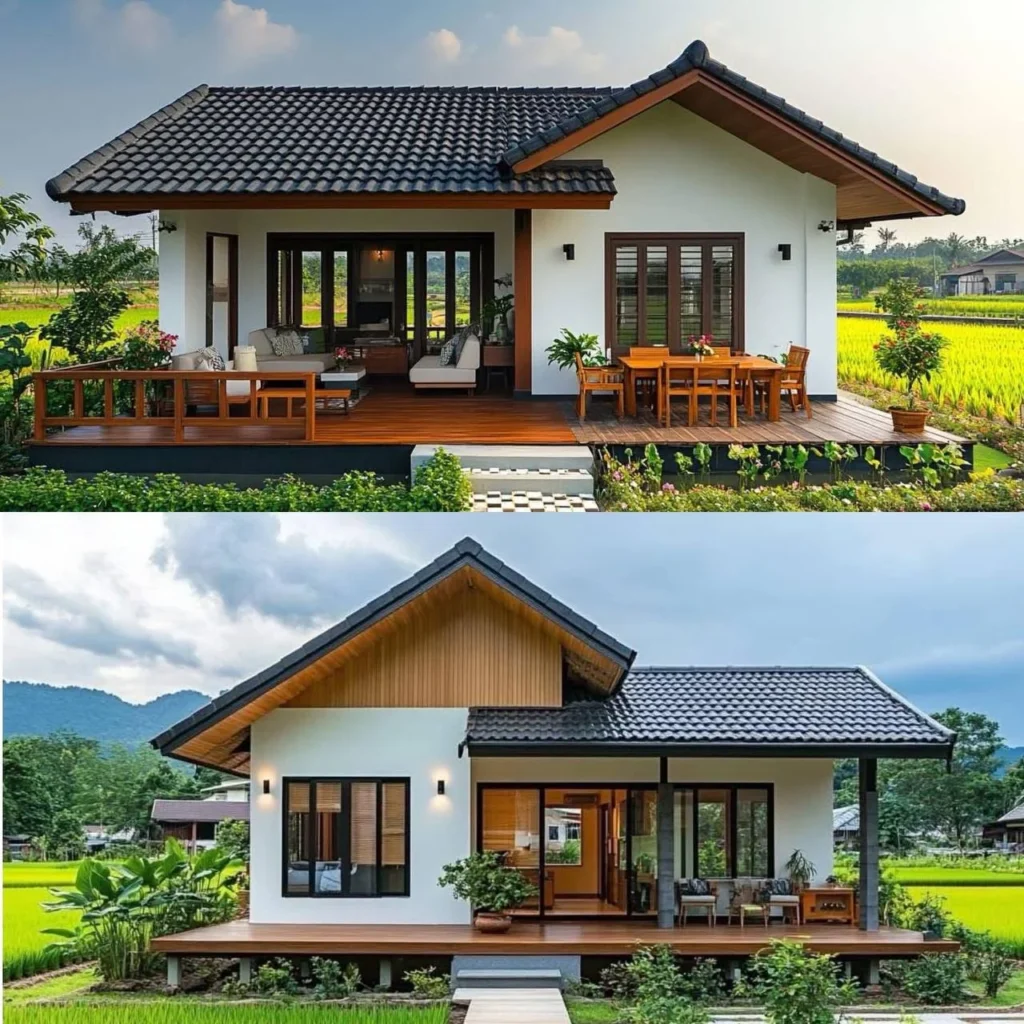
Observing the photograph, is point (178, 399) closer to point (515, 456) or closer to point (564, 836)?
point (515, 456)

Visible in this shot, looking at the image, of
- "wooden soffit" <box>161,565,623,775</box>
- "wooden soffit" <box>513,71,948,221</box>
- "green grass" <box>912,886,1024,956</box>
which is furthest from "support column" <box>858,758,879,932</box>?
"wooden soffit" <box>513,71,948,221</box>

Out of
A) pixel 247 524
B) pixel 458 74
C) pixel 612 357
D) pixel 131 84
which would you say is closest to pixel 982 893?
pixel 612 357

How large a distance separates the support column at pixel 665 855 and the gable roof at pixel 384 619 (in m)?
1.08

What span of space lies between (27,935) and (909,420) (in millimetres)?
9182

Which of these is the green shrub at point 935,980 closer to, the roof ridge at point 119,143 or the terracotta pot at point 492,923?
the terracotta pot at point 492,923

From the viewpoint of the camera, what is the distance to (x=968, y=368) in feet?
48.0

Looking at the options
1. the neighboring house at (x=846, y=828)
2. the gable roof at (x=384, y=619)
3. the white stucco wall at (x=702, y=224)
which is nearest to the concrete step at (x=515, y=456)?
the gable roof at (x=384, y=619)

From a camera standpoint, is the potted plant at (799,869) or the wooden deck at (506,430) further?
the wooden deck at (506,430)

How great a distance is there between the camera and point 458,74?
1589cm

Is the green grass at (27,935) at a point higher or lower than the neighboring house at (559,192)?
lower

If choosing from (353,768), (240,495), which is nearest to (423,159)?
(240,495)

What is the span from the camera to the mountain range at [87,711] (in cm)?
2802

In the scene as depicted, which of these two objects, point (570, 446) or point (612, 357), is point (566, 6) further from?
point (570, 446)

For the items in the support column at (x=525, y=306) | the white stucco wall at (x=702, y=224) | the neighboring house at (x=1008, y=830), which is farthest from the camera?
the neighboring house at (x=1008, y=830)
